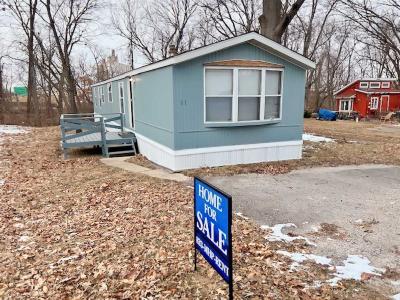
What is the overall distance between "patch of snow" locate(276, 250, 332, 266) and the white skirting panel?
452 centimetres

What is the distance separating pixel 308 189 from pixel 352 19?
21211mm

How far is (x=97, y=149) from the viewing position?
12.3 meters

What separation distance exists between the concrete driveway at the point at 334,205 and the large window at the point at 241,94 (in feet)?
5.78

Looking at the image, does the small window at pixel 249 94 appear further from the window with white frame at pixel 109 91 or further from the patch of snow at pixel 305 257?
the window with white frame at pixel 109 91

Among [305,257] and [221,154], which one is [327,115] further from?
[305,257]

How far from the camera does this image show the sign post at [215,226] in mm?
2570

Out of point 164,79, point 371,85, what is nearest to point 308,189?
point 164,79

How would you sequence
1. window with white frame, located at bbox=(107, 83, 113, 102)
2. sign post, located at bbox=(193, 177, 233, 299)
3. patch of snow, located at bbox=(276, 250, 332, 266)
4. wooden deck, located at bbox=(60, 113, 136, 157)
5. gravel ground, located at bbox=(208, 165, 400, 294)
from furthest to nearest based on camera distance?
window with white frame, located at bbox=(107, 83, 113, 102) → wooden deck, located at bbox=(60, 113, 136, 157) → gravel ground, located at bbox=(208, 165, 400, 294) → patch of snow, located at bbox=(276, 250, 332, 266) → sign post, located at bbox=(193, 177, 233, 299)

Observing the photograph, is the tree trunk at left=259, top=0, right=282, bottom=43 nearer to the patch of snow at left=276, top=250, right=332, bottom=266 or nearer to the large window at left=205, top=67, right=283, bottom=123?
the large window at left=205, top=67, right=283, bottom=123

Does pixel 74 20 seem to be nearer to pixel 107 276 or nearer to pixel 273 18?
pixel 273 18

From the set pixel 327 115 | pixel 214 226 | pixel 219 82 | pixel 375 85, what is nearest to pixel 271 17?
pixel 219 82

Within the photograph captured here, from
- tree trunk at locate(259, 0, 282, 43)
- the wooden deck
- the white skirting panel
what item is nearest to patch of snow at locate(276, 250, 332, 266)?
the white skirting panel

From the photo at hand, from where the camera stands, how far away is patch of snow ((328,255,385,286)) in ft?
11.1

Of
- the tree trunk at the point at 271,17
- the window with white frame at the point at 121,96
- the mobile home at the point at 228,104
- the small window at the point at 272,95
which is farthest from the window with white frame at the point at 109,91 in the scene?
the small window at the point at 272,95
